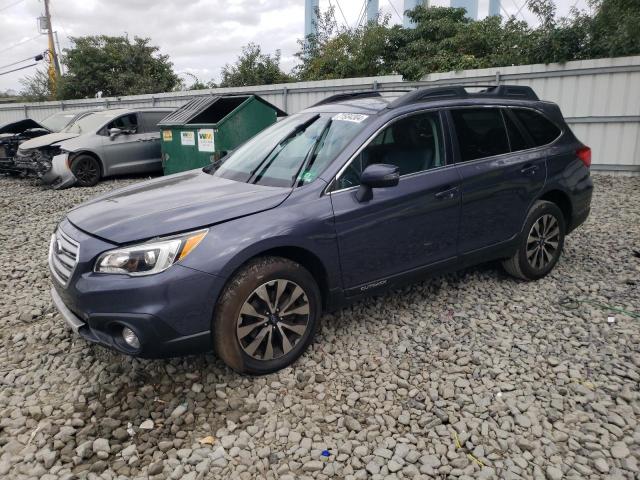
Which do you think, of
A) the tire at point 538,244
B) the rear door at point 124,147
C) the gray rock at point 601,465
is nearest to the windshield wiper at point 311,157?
the tire at point 538,244

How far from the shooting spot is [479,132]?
3.99 metres

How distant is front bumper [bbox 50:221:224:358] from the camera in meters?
2.65

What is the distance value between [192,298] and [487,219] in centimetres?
240

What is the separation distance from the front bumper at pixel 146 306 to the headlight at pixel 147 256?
4 cm

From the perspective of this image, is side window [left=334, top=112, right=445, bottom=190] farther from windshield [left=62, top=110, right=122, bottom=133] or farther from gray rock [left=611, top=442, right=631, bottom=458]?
windshield [left=62, top=110, right=122, bottom=133]

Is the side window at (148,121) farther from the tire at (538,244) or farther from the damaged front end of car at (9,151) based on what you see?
the tire at (538,244)

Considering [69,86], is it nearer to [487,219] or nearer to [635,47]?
[635,47]

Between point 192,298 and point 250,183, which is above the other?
point 250,183

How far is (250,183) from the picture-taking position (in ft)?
11.3

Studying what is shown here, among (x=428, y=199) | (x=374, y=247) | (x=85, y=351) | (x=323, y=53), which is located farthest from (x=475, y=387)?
(x=323, y=53)

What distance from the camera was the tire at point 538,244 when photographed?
14.1ft

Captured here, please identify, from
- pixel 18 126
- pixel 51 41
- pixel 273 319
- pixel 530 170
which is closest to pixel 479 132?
pixel 530 170

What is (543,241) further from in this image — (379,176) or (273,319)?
(273,319)

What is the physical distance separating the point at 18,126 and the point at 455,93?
37.6 ft
